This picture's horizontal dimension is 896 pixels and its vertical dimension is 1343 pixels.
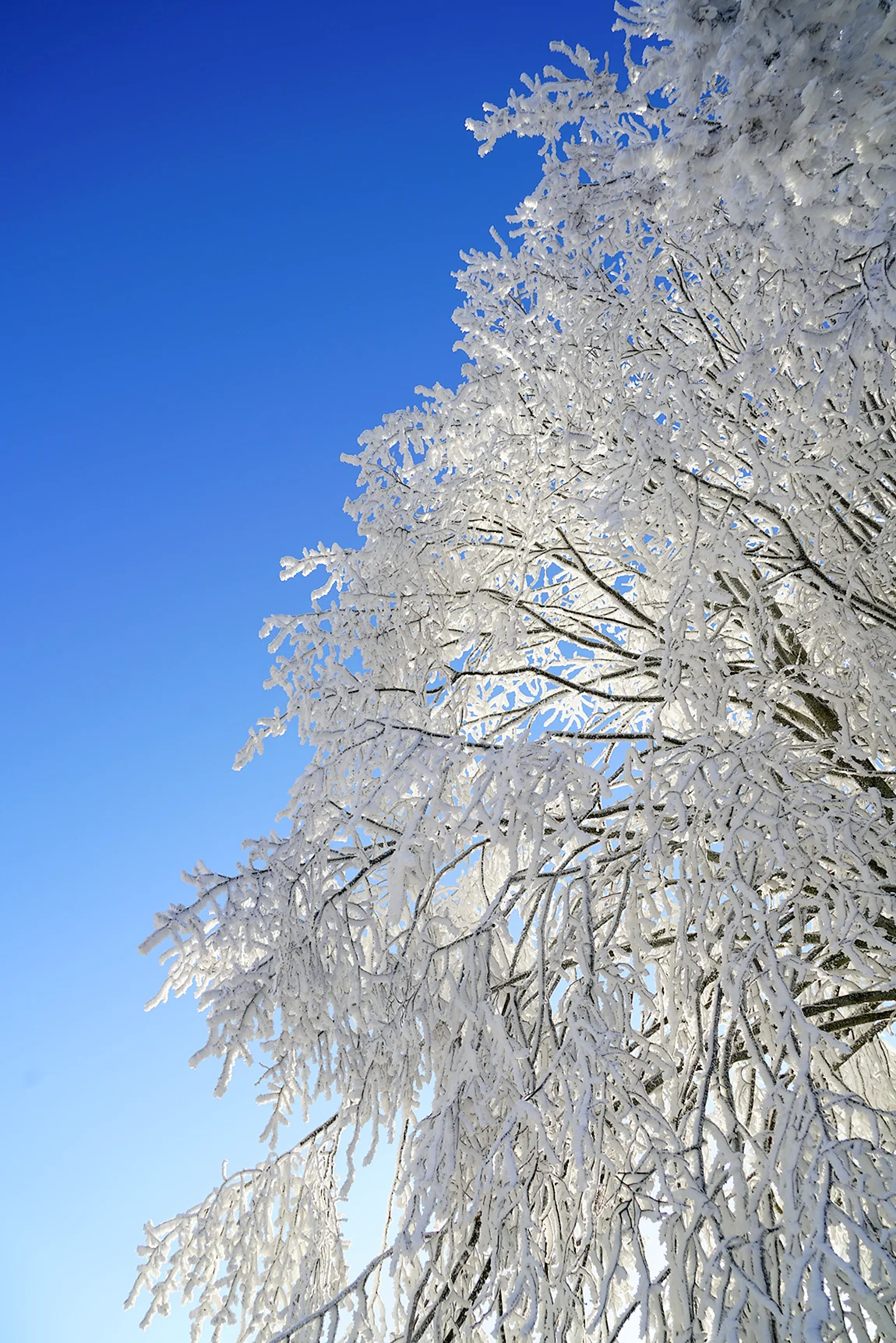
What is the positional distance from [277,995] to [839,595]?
2.87 m

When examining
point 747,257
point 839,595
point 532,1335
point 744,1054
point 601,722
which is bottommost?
point 532,1335

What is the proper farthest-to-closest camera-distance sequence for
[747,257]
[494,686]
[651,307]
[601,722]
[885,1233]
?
[494,686]
[601,722]
[651,307]
[747,257]
[885,1233]

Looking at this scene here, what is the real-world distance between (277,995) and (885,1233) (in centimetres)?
206

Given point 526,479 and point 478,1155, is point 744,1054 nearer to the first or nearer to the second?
point 478,1155

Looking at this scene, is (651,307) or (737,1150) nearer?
(737,1150)

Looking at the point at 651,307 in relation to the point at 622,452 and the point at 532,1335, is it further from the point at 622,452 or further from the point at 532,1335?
the point at 532,1335

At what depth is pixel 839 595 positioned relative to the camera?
3.65m

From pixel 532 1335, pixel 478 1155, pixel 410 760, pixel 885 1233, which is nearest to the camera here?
pixel 885 1233

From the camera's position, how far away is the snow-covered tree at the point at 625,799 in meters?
2.34

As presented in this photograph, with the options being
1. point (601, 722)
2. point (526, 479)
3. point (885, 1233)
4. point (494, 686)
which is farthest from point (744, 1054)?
point (494, 686)

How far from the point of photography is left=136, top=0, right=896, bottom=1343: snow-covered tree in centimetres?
234

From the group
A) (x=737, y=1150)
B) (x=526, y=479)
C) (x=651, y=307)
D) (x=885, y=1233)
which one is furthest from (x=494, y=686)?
(x=885, y=1233)

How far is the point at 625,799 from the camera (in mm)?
2998

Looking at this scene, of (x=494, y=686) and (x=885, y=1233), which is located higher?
(x=494, y=686)
